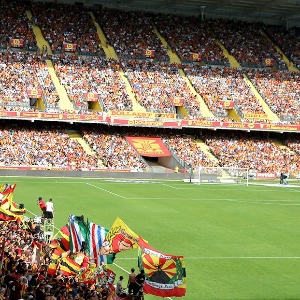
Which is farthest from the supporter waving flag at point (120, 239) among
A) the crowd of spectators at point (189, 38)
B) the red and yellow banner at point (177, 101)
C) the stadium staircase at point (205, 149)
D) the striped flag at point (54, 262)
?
the crowd of spectators at point (189, 38)

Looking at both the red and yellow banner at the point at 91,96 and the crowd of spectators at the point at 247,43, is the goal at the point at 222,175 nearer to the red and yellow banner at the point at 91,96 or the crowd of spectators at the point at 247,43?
the red and yellow banner at the point at 91,96

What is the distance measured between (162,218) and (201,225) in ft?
8.90

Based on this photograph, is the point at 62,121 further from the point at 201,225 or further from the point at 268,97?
the point at 201,225

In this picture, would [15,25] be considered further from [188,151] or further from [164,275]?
[164,275]

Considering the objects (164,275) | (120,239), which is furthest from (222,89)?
(164,275)

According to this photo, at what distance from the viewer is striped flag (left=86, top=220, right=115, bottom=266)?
18.9 m

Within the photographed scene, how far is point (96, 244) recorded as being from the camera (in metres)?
19.2

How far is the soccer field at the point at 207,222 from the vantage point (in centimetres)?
2178

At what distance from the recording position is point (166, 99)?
6631 centimetres

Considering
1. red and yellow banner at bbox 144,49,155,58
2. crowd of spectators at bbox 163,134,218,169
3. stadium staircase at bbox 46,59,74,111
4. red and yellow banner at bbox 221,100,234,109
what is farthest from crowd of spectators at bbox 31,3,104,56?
red and yellow banner at bbox 221,100,234,109

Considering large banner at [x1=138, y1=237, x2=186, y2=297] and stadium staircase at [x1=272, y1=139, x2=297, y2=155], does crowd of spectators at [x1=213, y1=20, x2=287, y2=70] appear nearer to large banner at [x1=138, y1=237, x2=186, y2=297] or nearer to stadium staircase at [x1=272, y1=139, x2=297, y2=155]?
stadium staircase at [x1=272, y1=139, x2=297, y2=155]

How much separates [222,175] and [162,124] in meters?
7.97

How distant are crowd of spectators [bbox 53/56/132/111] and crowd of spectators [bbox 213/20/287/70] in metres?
16.4

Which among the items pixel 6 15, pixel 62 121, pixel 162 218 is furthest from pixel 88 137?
pixel 162 218
